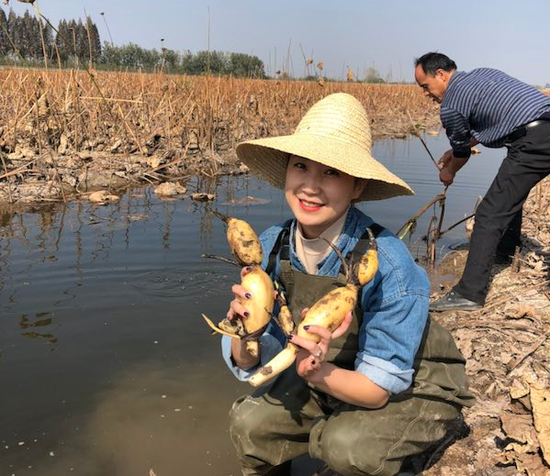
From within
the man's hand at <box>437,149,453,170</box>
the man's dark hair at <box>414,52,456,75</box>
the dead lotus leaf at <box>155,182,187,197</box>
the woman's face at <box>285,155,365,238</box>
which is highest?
the man's dark hair at <box>414,52,456,75</box>

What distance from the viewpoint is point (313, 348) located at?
4.47 feet

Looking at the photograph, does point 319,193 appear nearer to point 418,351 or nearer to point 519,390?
point 418,351

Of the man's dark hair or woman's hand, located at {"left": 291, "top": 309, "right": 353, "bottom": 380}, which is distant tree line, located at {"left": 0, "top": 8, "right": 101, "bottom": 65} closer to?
the man's dark hair

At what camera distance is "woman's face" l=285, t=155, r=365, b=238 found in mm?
1669

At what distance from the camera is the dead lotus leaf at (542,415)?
71.1 inches

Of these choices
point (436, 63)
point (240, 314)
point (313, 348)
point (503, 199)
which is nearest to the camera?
point (313, 348)

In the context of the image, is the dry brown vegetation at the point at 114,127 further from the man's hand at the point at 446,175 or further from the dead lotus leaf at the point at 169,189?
the man's hand at the point at 446,175

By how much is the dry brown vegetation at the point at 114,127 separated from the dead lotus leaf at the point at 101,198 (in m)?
0.33

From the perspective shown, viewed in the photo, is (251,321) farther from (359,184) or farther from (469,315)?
(469,315)

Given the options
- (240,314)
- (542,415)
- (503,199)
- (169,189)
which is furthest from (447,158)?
(169,189)

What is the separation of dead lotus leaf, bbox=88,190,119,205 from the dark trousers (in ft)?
14.2

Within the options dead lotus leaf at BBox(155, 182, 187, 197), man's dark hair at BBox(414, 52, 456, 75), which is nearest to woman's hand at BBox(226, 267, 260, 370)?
man's dark hair at BBox(414, 52, 456, 75)

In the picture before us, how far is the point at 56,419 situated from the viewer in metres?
2.42

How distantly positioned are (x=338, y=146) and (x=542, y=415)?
1.30 metres
